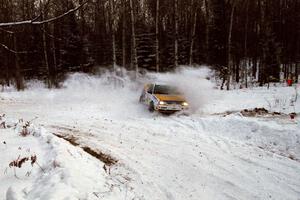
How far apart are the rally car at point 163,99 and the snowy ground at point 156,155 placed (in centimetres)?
49

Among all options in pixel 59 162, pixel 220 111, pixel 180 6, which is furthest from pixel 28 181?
pixel 180 6

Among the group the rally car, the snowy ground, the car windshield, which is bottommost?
the snowy ground

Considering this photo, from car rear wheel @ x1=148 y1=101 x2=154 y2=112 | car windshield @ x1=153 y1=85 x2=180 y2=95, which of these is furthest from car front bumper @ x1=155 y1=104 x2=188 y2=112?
car windshield @ x1=153 y1=85 x2=180 y2=95

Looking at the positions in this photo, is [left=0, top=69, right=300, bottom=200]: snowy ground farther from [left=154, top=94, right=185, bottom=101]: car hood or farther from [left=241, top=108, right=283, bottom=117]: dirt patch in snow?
[left=154, top=94, right=185, bottom=101]: car hood

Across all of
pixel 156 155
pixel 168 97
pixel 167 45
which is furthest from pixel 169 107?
pixel 167 45

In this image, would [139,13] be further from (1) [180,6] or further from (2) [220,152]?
(2) [220,152]

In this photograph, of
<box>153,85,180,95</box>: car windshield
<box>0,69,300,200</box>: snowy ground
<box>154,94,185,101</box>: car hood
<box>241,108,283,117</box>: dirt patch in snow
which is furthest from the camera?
<box>153,85,180,95</box>: car windshield

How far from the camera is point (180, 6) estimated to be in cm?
3828

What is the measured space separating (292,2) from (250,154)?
39.1 meters

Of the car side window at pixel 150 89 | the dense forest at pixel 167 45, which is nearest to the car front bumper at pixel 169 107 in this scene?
the car side window at pixel 150 89

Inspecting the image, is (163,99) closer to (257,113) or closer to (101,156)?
(257,113)

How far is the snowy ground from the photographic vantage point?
5.91 meters

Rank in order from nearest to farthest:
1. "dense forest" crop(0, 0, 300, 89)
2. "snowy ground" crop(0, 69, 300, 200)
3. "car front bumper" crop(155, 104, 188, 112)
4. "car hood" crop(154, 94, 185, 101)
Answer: "snowy ground" crop(0, 69, 300, 200) < "car front bumper" crop(155, 104, 188, 112) < "car hood" crop(154, 94, 185, 101) < "dense forest" crop(0, 0, 300, 89)

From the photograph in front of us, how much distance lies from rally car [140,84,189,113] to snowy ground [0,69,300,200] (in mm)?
489
